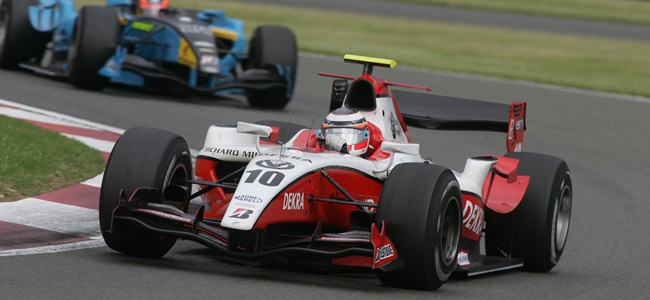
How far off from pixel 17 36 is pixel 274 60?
343cm

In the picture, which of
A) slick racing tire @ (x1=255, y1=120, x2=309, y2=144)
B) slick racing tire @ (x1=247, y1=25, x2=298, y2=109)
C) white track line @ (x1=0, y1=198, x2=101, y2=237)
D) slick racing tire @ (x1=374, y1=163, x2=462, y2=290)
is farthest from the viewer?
slick racing tire @ (x1=247, y1=25, x2=298, y2=109)

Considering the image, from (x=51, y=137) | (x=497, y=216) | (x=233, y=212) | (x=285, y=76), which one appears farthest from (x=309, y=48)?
(x=233, y=212)

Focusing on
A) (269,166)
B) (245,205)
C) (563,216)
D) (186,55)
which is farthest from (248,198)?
(186,55)

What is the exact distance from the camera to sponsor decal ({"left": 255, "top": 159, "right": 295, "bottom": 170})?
7.69 meters

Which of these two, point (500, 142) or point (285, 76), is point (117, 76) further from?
point (500, 142)

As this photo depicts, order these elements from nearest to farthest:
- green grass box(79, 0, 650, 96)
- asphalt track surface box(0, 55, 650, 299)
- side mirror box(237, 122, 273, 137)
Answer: asphalt track surface box(0, 55, 650, 299), side mirror box(237, 122, 273, 137), green grass box(79, 0, 650, 96)

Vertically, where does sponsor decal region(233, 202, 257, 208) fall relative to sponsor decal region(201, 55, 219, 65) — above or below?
above

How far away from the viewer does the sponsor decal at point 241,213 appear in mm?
7324

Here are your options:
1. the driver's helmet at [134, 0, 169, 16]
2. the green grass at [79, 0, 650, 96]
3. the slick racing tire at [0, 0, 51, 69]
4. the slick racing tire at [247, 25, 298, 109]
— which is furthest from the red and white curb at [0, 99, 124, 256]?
the green grass at [79, 0, 650, 96]

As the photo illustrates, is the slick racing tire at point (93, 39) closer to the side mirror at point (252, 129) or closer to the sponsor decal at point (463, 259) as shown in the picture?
the side mirror at point (252, 129)

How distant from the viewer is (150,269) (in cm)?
770

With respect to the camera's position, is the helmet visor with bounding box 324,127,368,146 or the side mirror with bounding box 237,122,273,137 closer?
the side mirror with bounding box 237,122,273,137

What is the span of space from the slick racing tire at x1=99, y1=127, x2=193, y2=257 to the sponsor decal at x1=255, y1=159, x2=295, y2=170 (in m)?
0.63

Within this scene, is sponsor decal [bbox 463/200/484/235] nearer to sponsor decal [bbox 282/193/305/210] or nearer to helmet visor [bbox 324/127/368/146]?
helmet visor [bbox 324/127/368/146]
